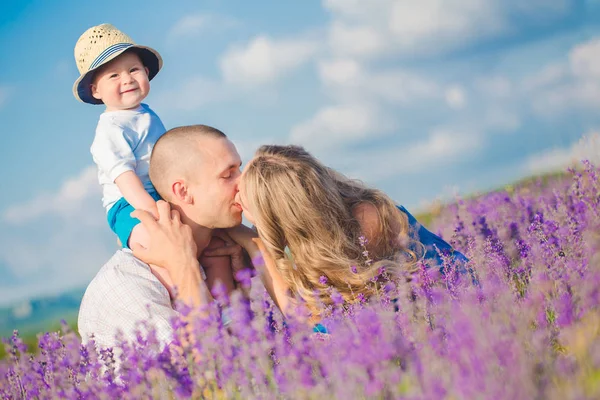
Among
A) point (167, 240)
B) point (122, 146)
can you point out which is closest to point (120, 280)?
point (167, 240)

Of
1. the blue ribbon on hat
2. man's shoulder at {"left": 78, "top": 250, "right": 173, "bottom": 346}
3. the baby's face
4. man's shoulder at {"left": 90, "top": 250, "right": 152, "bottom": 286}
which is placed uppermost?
the blue ribbon on hat

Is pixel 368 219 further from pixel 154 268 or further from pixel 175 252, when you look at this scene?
pixel 154 268

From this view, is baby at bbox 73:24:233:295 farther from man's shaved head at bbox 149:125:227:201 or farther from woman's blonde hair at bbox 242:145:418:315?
woman's blonde hair at bbox 242:145:418:315

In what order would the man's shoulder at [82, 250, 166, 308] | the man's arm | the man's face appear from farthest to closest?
the man's face → the man's shoulder at [82, 250, 166, 308] → the man's arm

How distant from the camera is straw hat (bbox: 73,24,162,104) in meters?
4.68

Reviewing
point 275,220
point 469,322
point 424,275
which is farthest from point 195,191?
point 469,322

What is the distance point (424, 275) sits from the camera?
3.22 meters

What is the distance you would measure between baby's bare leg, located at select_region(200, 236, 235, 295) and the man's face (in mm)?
370

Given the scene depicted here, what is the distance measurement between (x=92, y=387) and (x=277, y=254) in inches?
64.4

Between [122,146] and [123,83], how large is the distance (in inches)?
21.8

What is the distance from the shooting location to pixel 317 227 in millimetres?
3809

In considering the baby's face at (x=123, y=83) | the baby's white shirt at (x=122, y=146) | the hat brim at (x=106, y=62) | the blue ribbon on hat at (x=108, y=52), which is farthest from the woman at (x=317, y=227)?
the hat brim at (x=106, y=62)

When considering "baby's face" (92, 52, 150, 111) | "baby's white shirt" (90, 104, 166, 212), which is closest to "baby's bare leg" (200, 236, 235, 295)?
"baby's white shirt" (90, 104, 166, 212)

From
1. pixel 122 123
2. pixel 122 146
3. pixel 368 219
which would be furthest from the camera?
pixel 122 123
